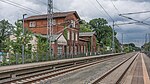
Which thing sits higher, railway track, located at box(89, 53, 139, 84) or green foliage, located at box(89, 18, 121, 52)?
green foliage, located at box(89, 18, 121, 52)

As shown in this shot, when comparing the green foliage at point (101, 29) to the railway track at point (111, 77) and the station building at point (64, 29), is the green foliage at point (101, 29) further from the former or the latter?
the railway track at point (111, 77)

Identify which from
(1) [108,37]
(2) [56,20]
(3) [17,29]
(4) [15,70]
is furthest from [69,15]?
(1) [108,37]

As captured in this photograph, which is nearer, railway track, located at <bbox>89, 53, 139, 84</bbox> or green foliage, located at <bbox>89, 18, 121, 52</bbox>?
railway track, located at <bbox>89, 53, 139, 84</bbox>

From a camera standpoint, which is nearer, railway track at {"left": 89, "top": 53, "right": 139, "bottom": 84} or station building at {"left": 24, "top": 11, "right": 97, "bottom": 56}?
railway track at {"left": 89, "top": 53, "right": 139, "bottom": 84}

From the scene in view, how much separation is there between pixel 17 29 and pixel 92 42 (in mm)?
41501

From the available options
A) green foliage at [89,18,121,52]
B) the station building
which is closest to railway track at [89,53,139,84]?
the station building

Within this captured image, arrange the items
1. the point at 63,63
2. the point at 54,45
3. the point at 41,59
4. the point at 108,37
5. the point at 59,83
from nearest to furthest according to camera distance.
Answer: the point at 59,83
the point at 63,63
the point at 41,59
the point at 54,45
the point at 108,37

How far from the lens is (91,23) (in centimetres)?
12012

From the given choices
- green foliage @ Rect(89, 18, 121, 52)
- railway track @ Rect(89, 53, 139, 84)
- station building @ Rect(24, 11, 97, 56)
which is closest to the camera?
railway track @ Rect(89, 53, 139, 84)

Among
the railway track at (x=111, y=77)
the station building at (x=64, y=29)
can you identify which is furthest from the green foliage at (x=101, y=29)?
the railway track at (x=111, y=77)

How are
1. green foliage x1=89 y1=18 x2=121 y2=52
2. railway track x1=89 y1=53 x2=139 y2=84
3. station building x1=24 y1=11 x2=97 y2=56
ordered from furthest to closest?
1. green foliage x1=89 y1=18 x2=121 y2=52
2. station building x1=24 y1=11 x2=97 y2=56
3. railway track x1=89 y1=53 x2=139 y2=84

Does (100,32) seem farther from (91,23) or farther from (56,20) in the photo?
(56,20)

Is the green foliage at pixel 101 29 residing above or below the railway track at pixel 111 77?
above

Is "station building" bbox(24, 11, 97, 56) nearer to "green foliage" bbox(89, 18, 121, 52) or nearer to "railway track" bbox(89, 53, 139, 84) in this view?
"railway track" bbox(89, 53, 139, 84)
